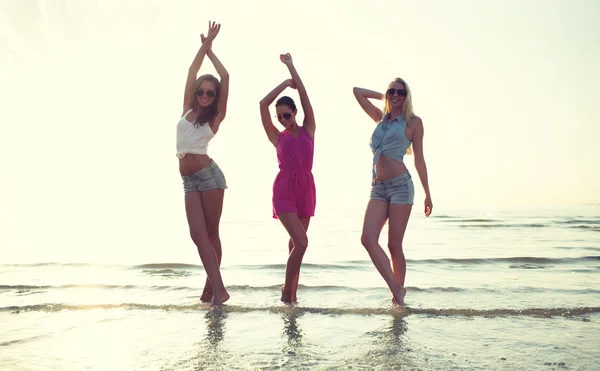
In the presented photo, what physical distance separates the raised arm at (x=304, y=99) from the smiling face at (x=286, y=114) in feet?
0.55

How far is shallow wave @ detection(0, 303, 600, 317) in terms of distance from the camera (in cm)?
577

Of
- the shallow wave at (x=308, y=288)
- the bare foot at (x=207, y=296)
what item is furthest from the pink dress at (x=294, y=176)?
the shallow wave at (x=308, y=288)

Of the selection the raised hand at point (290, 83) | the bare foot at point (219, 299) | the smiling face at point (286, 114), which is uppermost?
the raised hand at point (290, 83)

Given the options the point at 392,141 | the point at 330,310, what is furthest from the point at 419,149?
the point at 330,310

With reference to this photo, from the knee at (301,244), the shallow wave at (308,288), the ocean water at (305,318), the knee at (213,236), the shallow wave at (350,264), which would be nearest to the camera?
the ocean water at (305,318)

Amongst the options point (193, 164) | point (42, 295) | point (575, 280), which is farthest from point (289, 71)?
point (575, 280)

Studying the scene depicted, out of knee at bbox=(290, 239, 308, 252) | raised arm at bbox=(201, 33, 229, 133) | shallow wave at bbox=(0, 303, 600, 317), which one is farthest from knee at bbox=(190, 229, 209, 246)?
raised arm at bbox=(201, 33, 229, 133)

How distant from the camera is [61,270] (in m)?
9.69

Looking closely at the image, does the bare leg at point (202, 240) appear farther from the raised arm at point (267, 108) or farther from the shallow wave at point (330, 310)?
the raised arm at point (267, 108)

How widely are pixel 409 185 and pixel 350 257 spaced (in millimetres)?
5806

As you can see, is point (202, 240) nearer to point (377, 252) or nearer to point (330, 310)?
point (330, 310)

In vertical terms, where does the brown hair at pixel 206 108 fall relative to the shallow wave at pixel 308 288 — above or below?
above

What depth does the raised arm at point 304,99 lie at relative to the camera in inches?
243

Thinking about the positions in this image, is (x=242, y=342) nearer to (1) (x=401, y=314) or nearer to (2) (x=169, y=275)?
(1) (x=401, y=314)
